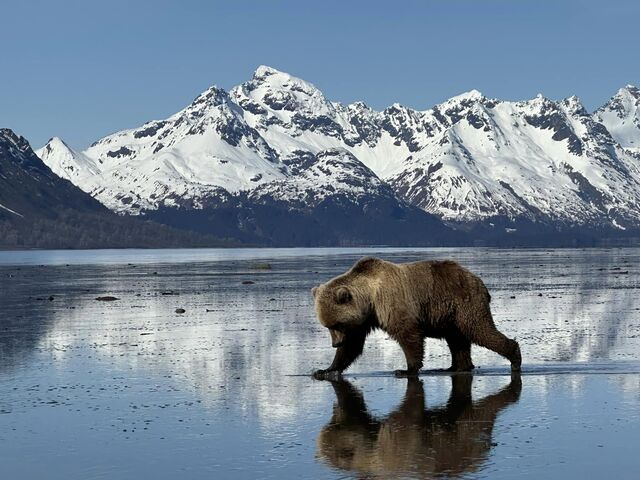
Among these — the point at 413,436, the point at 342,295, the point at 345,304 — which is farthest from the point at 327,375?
the point at 413,436

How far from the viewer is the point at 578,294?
62094 millimetres

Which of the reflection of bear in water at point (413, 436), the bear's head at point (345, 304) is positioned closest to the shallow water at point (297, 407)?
the reflection of bear in water at point (413, 436)

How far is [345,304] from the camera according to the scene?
2375cm

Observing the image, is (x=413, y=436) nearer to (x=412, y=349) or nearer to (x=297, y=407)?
(x=297, y=407)

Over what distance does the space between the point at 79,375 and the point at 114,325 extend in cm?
1569

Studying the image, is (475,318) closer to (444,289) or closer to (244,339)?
(444,289)

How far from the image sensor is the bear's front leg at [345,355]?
2478cm

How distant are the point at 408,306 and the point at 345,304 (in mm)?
1442

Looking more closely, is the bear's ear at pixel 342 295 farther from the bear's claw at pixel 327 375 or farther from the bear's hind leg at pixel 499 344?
the bear's hind leg at pixel 499 344

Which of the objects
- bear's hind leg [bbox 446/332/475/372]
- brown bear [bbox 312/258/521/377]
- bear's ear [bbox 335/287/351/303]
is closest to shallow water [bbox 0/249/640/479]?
bear's hind leg [bbox 446/332/475/372]

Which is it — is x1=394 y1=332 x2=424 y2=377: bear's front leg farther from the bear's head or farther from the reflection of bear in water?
the reflection of bear in water

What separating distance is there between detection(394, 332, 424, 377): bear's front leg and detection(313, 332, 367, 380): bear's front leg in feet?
3.34

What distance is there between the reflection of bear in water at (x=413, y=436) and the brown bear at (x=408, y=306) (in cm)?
144

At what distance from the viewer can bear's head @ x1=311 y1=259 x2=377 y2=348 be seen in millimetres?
23750
